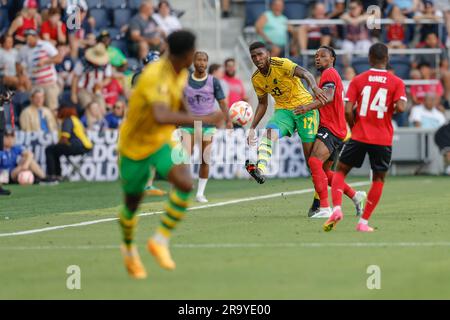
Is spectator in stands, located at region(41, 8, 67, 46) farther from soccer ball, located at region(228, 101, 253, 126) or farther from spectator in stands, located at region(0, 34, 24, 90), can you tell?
soccer ball, located at region(228, 101, 253, 126)

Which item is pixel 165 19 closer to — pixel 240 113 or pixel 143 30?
pixel 143 30

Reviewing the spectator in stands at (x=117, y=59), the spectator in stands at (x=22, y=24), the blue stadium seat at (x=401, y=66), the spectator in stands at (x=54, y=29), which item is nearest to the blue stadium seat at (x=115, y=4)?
the spectator in stands at (x=117, y=59)

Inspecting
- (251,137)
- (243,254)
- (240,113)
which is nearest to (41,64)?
(240,113)

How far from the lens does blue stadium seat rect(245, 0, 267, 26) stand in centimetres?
3175

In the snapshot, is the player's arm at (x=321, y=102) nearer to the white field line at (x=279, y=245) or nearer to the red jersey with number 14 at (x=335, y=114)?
the red jersey with number 14 at (x=335, y=114)

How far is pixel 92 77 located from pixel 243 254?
1696 centimetres

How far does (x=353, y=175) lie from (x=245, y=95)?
10.7ft

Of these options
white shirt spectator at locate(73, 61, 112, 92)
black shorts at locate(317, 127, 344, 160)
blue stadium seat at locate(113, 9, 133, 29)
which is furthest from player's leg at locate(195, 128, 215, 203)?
blue stadium seat at locate(113, 9, 133, 29)

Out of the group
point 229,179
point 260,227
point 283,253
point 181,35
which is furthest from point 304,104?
point 229,179

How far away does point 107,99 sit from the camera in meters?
28.6

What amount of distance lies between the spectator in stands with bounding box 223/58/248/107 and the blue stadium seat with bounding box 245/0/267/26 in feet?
12.7

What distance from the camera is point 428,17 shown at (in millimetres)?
30969

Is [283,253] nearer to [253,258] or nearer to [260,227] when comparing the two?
[253,258]

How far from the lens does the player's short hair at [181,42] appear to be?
10.6 meters
